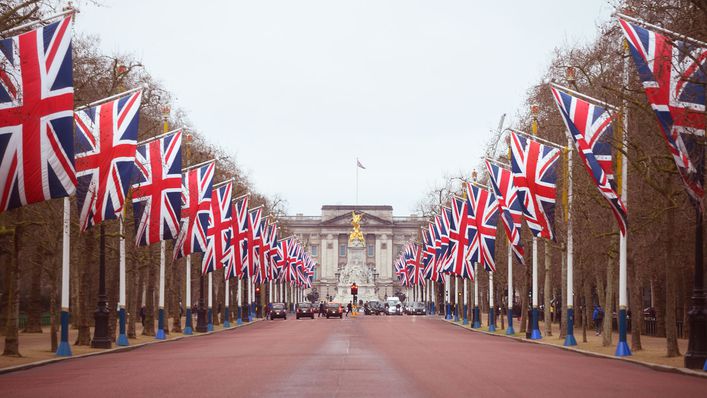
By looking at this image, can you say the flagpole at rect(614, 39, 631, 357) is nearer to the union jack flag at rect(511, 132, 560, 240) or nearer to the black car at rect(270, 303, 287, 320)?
the union jack flag at rect(511, 132, 560, 240)

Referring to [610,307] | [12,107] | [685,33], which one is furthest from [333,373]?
[610,307]

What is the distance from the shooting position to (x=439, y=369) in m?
27.5

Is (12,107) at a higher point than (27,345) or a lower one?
higher

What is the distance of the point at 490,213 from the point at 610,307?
16423 mm

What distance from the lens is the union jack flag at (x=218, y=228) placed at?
5816cm

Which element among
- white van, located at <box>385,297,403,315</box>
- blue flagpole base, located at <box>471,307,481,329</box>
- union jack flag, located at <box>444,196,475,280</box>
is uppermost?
union jack flag, located at <box>444,196,475,280</box>

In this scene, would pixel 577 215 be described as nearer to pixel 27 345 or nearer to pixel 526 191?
pixel 526 191

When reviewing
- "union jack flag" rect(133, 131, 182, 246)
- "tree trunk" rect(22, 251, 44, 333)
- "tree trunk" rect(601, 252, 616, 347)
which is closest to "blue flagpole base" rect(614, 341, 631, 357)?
"tree trunk" rect(601, 252, 616, 347)

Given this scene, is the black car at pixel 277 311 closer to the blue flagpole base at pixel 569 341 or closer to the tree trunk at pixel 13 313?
the blue flagpole base at pixel 569 341

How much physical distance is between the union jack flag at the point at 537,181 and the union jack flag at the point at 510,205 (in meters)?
5.74

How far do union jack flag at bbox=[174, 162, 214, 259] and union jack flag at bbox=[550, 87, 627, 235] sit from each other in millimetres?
21093

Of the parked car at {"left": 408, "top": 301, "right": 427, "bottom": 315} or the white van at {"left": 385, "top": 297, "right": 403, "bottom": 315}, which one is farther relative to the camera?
the white van at {"left": 385, "top": 297, "right": 403, "bottom": 315}

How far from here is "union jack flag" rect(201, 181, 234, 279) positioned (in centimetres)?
5816

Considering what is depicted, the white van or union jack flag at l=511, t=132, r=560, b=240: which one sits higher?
union jack flag at l=511, t=132, r=560, b=240
